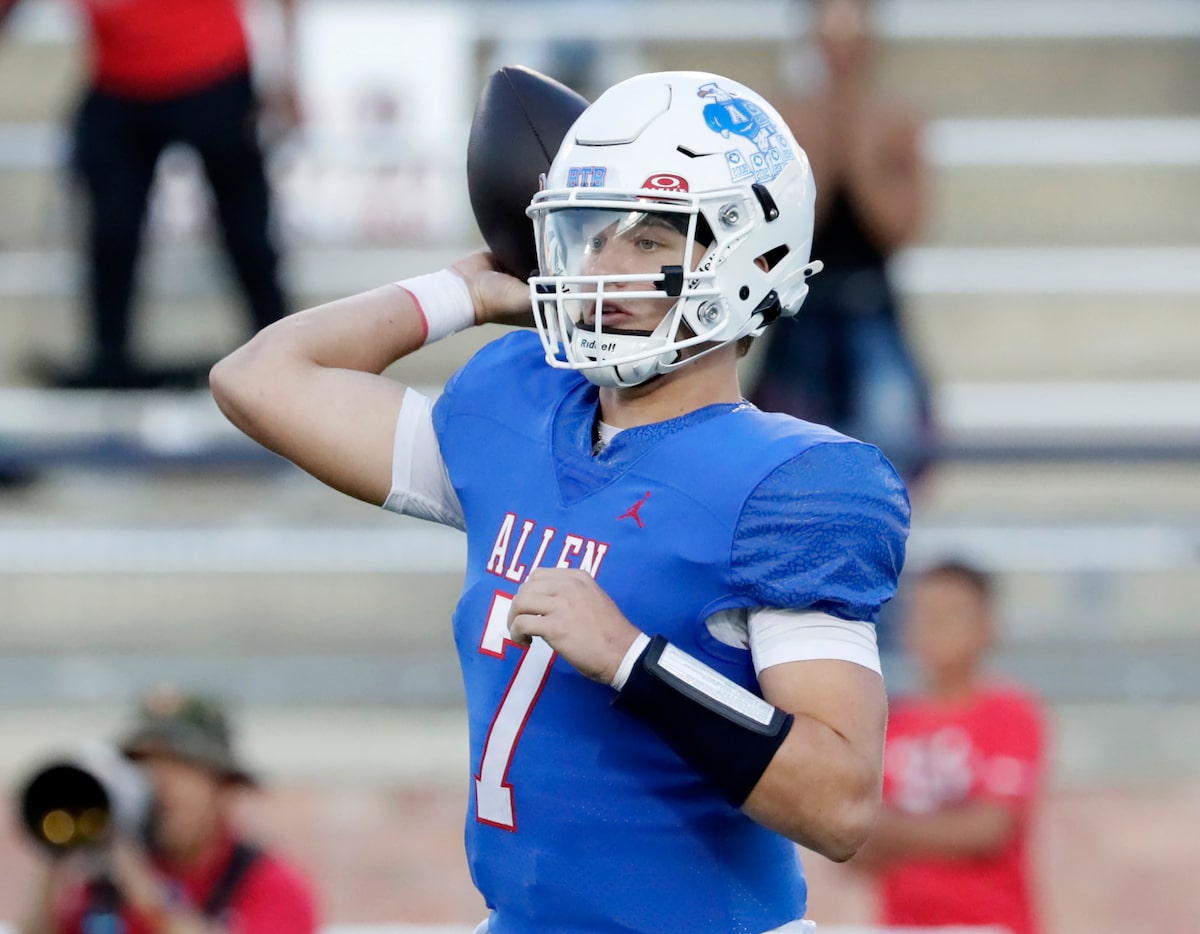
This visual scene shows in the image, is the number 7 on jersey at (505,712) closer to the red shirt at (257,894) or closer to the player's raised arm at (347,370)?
the player's raised arm at (347,370)

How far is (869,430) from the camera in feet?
15.8

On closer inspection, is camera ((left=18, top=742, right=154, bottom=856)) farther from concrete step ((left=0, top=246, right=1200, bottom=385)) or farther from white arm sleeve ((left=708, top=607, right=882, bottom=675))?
concrete step ((left=0, top=246, right=1200, bottom=385))

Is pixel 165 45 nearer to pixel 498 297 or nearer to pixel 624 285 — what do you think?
pixel 498 297

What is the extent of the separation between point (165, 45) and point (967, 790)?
3.05m

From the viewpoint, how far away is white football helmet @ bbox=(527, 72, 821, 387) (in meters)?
1.86

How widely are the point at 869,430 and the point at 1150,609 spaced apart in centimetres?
138

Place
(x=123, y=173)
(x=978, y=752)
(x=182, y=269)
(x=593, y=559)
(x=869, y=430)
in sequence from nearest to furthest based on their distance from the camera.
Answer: (x=593, y=559), (x=978, y=752), (x=869, y=430), (x=123, y=173), (x=182, y=269)

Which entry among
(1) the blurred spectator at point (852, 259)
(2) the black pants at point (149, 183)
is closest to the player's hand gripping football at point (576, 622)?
(1) the blurred spectator at point (852, 259)

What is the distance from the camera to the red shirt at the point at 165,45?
17.3ft

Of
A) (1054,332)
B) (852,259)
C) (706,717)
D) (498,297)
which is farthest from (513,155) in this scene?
(1054,332)

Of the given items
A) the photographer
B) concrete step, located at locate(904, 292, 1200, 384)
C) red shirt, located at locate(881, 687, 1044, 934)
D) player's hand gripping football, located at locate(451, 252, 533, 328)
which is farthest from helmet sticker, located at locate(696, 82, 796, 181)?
concrete step, located at locate(904, 292, 1200, 384)

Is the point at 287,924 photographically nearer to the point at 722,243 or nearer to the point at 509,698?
the point at 509,698

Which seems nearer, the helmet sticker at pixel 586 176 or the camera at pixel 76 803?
the helmet sticker at pixel 586 176

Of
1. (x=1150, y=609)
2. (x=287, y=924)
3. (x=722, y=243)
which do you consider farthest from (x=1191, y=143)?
(x=722, y=243)
